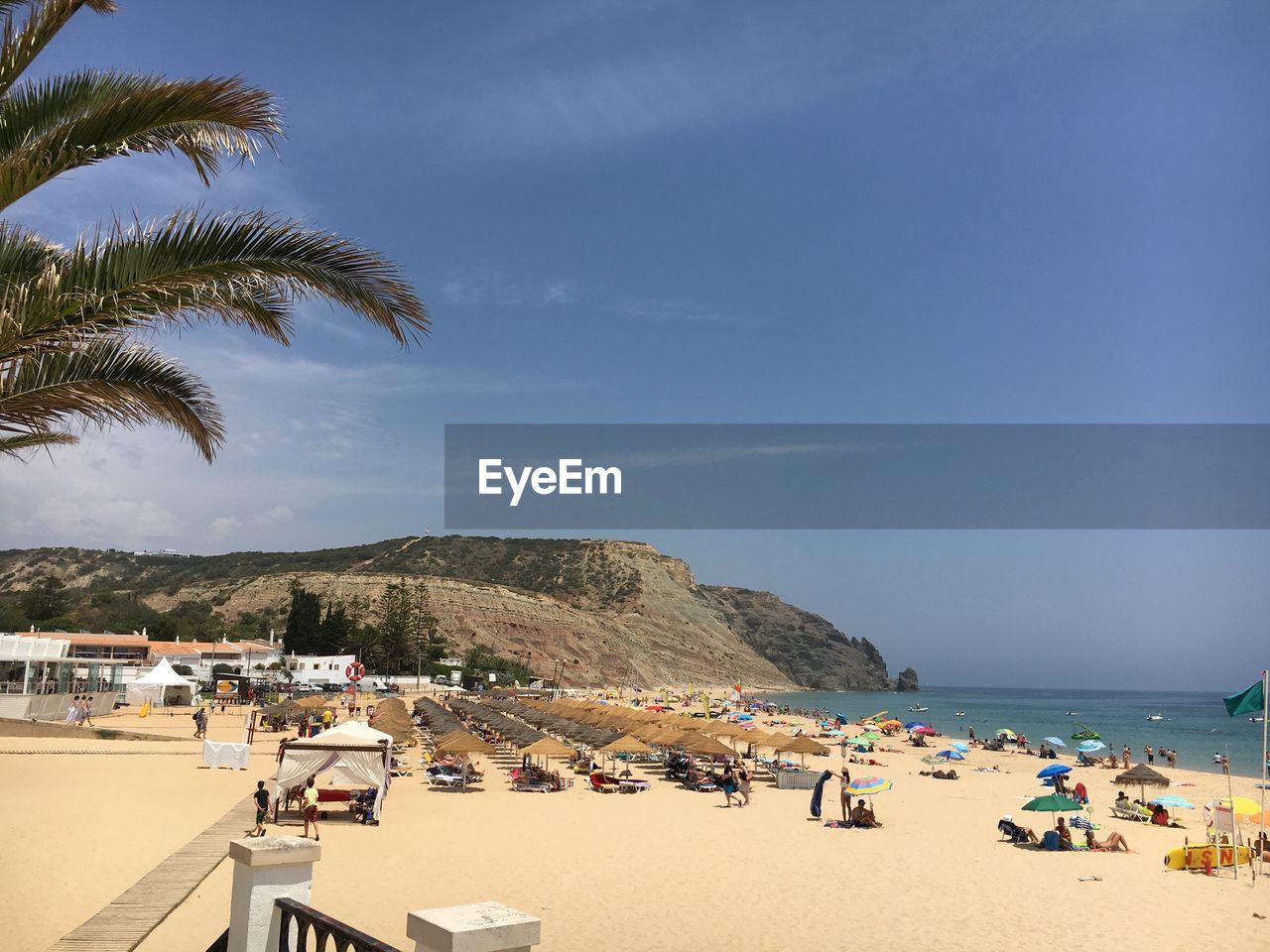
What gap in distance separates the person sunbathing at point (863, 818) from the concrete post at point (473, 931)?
1711cm

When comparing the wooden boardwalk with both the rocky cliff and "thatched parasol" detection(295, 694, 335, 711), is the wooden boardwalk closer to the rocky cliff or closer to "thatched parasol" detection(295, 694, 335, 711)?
"thatched parasol" detection(295, 694, 335, 711)

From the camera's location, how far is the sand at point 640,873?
34.0 feet

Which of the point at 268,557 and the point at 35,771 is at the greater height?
the point at 268,557

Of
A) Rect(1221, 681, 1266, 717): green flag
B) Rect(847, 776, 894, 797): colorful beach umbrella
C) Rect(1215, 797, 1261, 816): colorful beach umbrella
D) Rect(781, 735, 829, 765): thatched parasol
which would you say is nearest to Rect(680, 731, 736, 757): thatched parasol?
Rect(781, 735, 829, 765): thatched parasol

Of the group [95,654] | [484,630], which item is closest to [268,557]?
[484,630]

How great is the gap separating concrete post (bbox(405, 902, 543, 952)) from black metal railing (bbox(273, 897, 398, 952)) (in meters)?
0.12

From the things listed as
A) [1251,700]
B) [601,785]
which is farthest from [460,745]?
[1251,700]

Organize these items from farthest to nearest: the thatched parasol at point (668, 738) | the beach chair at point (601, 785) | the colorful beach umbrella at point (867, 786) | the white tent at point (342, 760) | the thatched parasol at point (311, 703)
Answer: the thatched parasol at point (311, 703)
the thatched parasol at point (668, 738)
the beach chair at point (601, 785)
the colorful beach umbrella at point (867, 786)
the white tent at point (342, 760)

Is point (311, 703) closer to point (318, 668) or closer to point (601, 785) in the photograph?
point (601, 785)

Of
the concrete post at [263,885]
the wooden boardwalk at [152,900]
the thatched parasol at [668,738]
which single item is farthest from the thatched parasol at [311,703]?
the concrete post at [263,885]

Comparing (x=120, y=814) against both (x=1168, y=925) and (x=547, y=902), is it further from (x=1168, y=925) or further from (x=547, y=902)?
(x=1168, y=925)

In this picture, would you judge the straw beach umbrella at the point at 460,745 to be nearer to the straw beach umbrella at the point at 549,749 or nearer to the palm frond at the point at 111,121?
the straw beach umbrella at the point at 549,749

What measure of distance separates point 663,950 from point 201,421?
7.18 metres

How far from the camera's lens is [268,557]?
382ft
